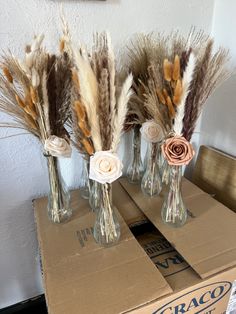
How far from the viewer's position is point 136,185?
1.16 meters

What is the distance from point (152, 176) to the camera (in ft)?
3.44

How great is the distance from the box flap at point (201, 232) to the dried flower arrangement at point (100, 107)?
0.37 meters

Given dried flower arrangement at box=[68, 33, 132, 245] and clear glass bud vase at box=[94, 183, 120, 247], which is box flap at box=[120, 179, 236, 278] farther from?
dried flower arrangement at box=[68, 33, 132, 245]

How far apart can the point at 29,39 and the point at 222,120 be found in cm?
91

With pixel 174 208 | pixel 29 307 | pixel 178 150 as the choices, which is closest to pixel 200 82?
pixel 178 150

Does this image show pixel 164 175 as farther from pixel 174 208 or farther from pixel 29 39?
pixel 29 39

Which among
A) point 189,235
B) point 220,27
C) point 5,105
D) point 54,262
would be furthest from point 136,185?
point 220,27

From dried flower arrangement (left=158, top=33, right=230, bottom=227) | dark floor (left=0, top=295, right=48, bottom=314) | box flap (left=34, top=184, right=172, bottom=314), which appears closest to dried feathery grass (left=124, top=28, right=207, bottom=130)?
dried flower arrangement (left=158, top=33, right=230, bottom=227)

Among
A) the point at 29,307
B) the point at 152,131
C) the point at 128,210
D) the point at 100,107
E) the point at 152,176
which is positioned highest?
the point at 100,107

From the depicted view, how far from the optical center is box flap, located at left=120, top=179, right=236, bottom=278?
2.45 ft

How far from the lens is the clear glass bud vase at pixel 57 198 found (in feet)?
2.84

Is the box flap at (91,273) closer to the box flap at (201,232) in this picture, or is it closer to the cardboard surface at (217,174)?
the box flap at (201,232)

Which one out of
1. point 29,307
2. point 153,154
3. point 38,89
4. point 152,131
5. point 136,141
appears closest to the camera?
point 38,89

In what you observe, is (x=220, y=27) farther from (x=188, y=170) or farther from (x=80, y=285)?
(x=80, y=285)
